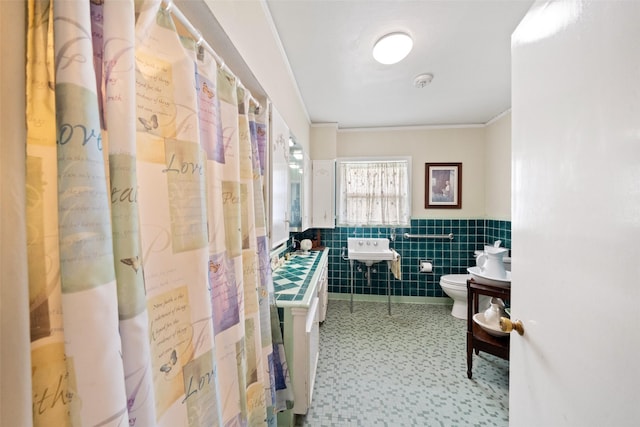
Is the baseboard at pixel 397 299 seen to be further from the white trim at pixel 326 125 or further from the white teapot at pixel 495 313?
the white trim at pixel 326 125

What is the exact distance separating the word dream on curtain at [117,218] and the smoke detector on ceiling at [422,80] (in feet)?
6.29

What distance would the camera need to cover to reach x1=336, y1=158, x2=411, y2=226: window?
337cm

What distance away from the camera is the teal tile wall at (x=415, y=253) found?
10.7 ft

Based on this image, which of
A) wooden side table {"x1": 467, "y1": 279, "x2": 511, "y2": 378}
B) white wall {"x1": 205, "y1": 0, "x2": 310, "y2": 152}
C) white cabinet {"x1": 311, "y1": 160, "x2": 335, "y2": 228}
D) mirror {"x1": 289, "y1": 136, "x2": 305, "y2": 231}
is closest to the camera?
white wall {"x1": 205, "y1": 0, "x2": 310, "y2": 152}

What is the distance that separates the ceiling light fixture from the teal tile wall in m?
2.09

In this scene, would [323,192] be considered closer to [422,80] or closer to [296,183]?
[296,183]

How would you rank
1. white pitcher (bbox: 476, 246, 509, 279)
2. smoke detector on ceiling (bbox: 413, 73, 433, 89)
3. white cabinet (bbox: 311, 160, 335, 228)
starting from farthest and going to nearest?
white cabinet (bbox: 311, 160, 335, 228) → smoke detector on ceiling (bbox: 413, 73, 433, 89) → white pitcher (bbox: 476, 246, 509, 279)

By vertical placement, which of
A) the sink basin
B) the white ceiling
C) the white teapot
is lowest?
the white teapot

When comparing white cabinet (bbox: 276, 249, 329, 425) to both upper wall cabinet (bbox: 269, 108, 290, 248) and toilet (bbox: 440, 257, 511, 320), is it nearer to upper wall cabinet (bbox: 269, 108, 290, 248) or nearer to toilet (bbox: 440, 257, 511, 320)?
upper wall cabinet (bbox: 269, 108, 290, 248)

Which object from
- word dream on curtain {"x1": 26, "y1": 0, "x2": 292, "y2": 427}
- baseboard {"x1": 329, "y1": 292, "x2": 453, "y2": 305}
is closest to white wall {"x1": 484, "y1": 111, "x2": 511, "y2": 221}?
baseboard {"x1": 329, "y1": 292, "x2": 453, "y2": 305}

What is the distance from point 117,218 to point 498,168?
3.55 m

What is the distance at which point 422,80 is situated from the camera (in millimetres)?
2156

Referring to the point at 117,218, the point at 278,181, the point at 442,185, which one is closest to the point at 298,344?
the point at 278,181

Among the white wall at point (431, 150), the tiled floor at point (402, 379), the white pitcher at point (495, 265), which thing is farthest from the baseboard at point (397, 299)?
the white pitcher at point (495, 265)
